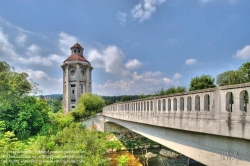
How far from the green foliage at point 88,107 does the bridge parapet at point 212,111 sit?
29.2m

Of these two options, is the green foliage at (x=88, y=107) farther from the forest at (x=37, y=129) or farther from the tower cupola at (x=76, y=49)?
the tower cupola at (x=76, y=49)

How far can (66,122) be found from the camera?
27.7m

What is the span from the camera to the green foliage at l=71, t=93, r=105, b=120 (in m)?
34.9

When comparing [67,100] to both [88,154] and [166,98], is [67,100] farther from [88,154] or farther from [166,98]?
[166,98]

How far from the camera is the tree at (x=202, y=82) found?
3559 cm

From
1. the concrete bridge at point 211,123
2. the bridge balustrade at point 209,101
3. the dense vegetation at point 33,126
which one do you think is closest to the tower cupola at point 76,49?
the dense vegetation at point 33,126

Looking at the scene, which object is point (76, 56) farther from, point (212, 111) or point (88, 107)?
point (212, 111)

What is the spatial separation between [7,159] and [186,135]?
8.07m

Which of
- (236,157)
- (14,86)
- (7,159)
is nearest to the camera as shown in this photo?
(236,157)

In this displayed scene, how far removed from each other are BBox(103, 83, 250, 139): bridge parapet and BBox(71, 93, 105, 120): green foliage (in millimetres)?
29156

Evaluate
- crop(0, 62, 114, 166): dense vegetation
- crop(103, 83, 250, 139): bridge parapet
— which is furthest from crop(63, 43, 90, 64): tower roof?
crop(103, 83, 250, 139): bridge parapet

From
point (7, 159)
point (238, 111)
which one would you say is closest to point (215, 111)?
point (238, 111)

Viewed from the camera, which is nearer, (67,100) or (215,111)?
(215,111)

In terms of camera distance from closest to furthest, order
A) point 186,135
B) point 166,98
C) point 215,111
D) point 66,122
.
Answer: point 215,111 → point 186,135 → point 166,98 → point 66,122
